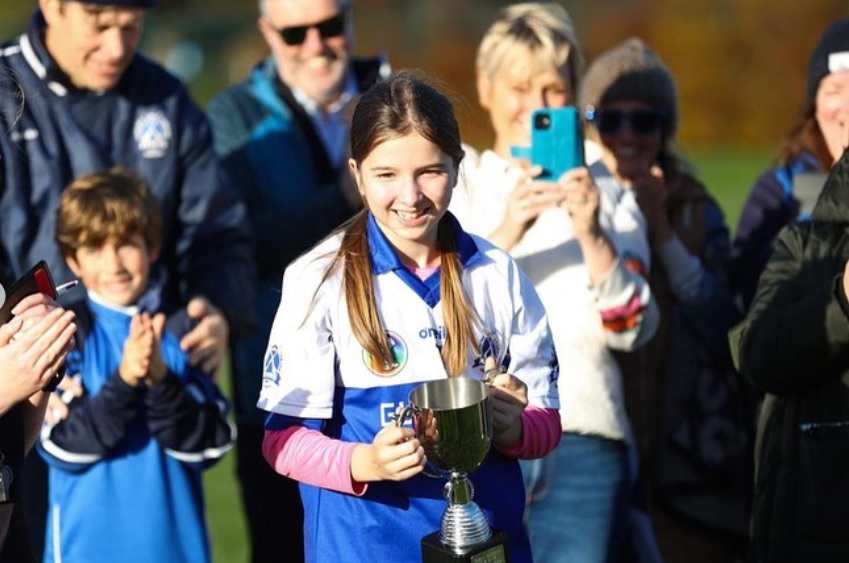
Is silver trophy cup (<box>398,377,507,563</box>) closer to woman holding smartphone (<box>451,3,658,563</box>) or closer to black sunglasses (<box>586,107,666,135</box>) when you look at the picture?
woman holding smartphone (<box>451,3,658,563</box>)

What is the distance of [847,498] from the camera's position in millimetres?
3711

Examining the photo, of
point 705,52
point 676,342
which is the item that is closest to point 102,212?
point 676,342

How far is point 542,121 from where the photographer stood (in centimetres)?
423

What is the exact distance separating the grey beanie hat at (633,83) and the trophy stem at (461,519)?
2.14 meters

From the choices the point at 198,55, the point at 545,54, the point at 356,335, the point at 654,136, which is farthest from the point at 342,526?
the point at 198,55

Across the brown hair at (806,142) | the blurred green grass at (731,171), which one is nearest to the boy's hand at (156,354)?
the brown hair at (806,142)

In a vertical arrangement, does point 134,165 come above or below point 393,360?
above

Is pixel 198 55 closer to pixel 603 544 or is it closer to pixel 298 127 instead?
pixel 298 127

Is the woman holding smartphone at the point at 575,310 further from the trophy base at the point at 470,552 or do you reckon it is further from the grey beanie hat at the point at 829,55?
the trophy base at the point at 470,552

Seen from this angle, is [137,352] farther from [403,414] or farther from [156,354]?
[403,414]

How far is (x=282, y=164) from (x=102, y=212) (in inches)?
43.0

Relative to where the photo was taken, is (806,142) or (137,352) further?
(806,142)

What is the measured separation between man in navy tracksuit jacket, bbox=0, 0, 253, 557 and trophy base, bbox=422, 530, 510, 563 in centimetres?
157

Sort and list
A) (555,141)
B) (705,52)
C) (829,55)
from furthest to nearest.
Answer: (705,52) → (829,55) → (555,141)
